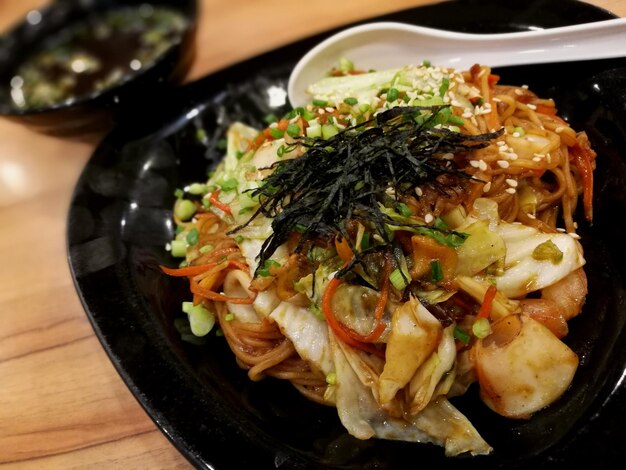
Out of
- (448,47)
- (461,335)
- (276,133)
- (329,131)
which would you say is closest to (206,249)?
(276,133)

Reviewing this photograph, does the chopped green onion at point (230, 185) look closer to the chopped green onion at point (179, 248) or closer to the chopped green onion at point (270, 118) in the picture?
the chopped green onion at point (179, 248)

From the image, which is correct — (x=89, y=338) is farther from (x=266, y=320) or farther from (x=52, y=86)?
(x=52, y=86)

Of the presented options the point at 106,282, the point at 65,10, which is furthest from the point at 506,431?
the point at 65,10

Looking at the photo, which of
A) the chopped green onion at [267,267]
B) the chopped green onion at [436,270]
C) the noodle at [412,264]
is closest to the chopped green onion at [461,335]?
the noodle at [412,264]

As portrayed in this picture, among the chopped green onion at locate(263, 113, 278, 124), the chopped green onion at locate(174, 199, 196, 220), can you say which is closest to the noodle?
the chopped green onion at locate(174, 199, 196, 220)

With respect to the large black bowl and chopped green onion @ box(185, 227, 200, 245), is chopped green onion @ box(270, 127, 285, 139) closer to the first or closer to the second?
chopped green onion @ box(185, 227, 200, 245)

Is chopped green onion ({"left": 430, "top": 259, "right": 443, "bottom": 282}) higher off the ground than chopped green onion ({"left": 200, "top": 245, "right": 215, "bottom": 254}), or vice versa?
chopped green onion ({"left": 430, "top": 259, "right": 443, "bottom": 282})

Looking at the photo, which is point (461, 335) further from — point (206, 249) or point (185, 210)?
point (185, 210)
